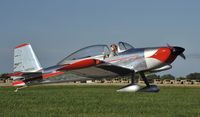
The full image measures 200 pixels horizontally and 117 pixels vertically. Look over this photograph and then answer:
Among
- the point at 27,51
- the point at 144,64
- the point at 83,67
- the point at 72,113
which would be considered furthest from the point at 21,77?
the point at 72,113

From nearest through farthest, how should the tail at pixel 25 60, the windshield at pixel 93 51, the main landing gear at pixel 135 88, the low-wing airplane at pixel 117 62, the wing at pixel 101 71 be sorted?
1. the main landing gear at pixel 135 88
2. the low-wing airplane at pixel 117 62
3. the wing at pixel 101 71
4. the windshield at pixel 93 51
5. the tail at pixel 25 60

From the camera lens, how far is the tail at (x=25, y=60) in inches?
781

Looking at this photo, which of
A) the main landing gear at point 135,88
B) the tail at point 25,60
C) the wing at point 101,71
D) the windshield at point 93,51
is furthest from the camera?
the tail at point 25,60

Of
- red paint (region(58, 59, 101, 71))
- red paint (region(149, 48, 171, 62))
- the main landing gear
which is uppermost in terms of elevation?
red paint (region(149, 48, 171, 62))

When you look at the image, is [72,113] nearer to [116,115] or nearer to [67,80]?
[116,115]

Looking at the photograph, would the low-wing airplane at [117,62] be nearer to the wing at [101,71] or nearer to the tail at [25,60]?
the wing at [101,71]

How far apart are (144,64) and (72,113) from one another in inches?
413

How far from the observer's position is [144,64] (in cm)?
1794

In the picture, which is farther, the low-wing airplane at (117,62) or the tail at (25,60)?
the tail at (25,60)

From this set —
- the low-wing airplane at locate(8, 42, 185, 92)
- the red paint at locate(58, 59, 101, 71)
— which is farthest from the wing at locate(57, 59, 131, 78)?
the red paint at locate(58, 59, 101, 71)

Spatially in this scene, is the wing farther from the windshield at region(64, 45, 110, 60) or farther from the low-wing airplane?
the windshield at region(64, 45, 110, 60)

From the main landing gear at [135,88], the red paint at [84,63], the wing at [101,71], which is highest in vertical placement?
the red paint at [84,63]

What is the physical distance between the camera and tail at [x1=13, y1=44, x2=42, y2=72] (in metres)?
19.8

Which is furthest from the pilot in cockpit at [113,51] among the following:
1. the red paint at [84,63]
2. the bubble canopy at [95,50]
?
the red paint at [84,63]
